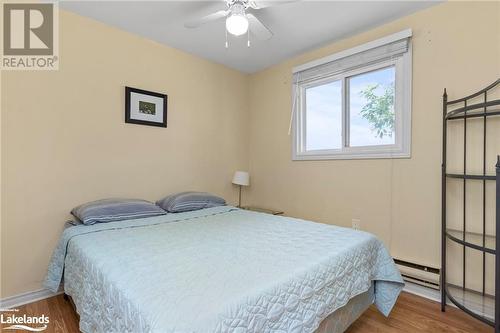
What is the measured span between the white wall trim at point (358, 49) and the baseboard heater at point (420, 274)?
6.34 feet

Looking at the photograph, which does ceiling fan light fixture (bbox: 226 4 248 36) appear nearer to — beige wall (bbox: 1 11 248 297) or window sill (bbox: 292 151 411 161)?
beige wall (bbox: 1 11 248 297)

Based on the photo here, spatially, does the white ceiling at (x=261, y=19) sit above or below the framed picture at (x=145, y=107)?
above

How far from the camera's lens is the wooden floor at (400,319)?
1.67 metres

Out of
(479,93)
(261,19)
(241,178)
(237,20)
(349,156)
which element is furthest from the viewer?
(241,178)

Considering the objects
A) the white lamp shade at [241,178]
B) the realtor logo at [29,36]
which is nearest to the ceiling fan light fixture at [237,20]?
the realtor logo at [29,36]

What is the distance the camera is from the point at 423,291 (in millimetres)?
2100

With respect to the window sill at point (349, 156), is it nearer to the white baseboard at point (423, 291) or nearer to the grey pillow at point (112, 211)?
the white baseboard at point (423, 291)

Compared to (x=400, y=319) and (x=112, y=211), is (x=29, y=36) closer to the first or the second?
(x=112, y=211)

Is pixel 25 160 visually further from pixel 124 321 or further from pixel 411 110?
pixel 411 110

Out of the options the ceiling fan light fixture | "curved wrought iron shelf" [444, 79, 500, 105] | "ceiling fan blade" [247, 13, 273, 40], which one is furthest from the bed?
"ceiling fan blade" [247, 13, 273, 40]

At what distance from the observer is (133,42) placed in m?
2.55

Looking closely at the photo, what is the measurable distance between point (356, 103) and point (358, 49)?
51 centimetres

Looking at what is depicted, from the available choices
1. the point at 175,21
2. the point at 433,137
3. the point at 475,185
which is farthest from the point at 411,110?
the point at 175,21

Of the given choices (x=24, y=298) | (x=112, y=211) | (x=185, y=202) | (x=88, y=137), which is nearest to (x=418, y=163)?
(x=185, y=202)
